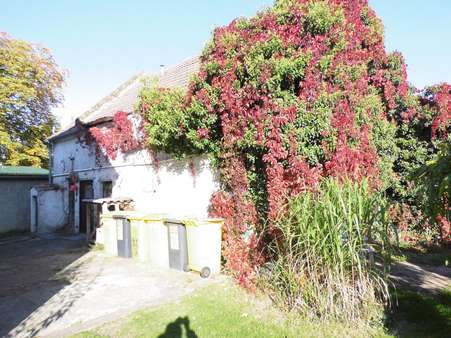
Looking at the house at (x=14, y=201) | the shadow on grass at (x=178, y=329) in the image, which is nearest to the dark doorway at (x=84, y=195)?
the house at (x=14, y=201)

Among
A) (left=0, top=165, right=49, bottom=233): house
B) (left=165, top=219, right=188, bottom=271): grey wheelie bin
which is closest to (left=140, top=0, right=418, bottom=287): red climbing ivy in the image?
(left=165, top=219, right=188, bottom=271): grey wheelie bin

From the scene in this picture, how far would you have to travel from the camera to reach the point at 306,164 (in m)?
7.50

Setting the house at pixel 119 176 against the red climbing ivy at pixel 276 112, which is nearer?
the red climbing ivy at pixel 276 112

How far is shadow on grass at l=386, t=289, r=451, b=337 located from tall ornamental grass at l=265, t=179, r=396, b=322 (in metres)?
0.30

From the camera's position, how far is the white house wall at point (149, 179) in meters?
10.3

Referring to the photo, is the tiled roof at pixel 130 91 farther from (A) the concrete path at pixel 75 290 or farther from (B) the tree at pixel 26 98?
(A) the concrete path at pixel 75 290

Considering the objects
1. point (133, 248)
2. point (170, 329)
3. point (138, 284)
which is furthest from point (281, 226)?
point (133, 248)

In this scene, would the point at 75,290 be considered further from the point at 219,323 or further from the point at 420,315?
the point at 420,315

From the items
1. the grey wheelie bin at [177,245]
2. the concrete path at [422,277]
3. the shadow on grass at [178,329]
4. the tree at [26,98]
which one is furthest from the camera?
the tree at [26,98]

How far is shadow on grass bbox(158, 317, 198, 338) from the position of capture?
4746mm

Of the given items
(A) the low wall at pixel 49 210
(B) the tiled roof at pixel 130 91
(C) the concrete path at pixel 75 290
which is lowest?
(C) the concrete path at pixel 75 290

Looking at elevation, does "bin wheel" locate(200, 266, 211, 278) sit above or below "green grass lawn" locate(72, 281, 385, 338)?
above

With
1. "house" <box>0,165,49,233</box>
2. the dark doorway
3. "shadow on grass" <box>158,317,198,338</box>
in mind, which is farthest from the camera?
"house" <box>0,165,49,233</box>

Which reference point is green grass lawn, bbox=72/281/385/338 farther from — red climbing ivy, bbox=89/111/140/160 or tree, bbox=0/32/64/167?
tree, bbox=0/32/64/167
